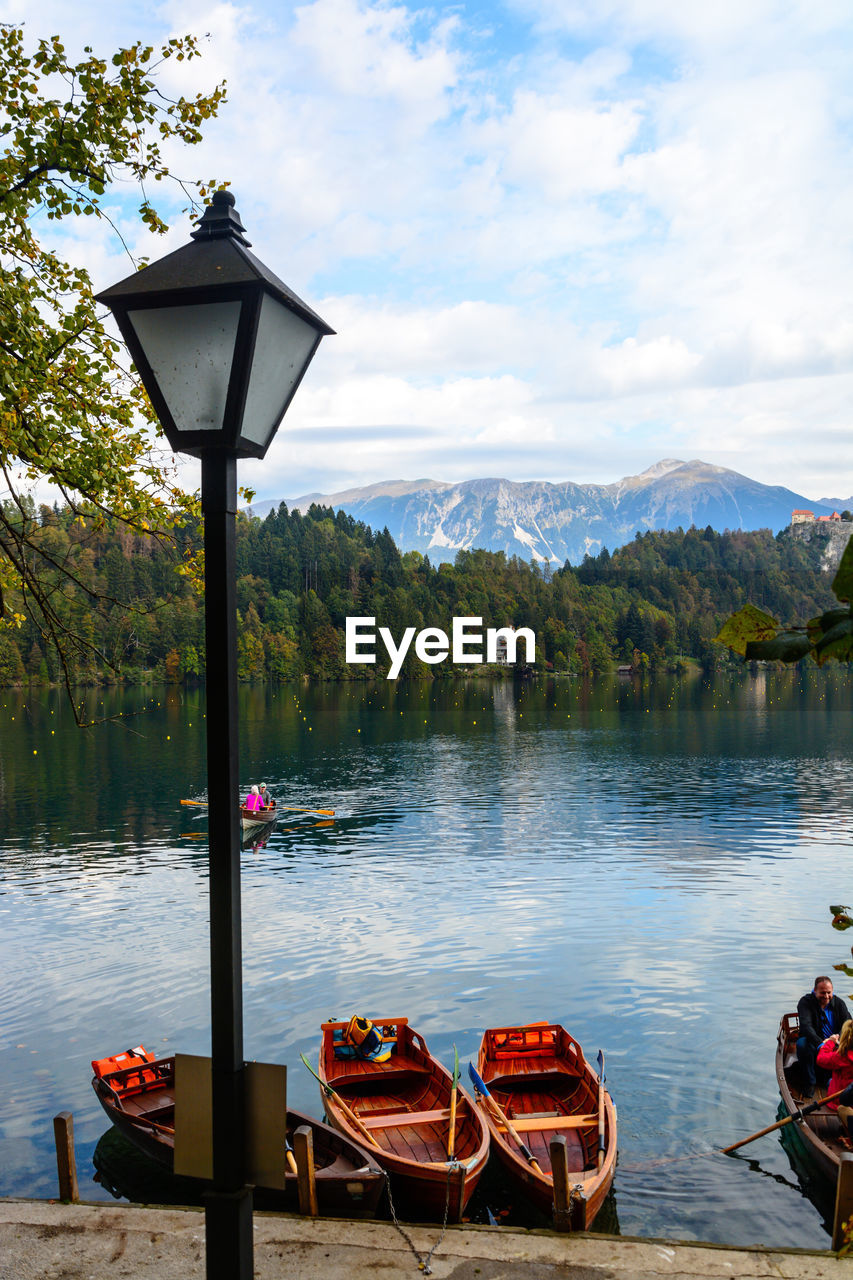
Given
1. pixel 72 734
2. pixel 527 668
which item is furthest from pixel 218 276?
pixel 527 668

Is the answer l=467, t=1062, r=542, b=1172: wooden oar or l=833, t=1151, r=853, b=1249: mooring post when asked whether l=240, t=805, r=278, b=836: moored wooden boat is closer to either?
l=467, t=1062, r=542, b=1172: wooden oar

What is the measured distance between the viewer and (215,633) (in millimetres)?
4816

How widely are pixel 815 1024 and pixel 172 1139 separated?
31.7 feet

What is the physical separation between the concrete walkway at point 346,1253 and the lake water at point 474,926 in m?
4.97

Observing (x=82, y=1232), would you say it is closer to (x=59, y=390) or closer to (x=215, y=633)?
(x=215, y=633)

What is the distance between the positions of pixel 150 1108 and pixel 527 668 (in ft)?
568

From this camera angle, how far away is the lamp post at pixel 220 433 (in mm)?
4609

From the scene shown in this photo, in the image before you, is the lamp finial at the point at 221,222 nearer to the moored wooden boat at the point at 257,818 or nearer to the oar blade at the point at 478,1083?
the oar blade at the point at 478,1083

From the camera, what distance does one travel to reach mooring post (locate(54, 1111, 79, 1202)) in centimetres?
989

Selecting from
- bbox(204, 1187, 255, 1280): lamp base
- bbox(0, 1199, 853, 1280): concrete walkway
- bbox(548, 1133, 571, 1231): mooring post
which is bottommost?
bbox(548, 1133, 571, 1231): mooring post

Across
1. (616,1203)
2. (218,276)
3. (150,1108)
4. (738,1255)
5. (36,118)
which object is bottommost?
(616,1203)

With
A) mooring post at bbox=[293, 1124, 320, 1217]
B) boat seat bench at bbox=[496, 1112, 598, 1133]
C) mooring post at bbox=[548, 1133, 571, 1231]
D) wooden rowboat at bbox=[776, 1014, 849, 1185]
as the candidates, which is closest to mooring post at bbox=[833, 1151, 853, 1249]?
mooring post at bbox=[548, 1133, 571, 1231]
